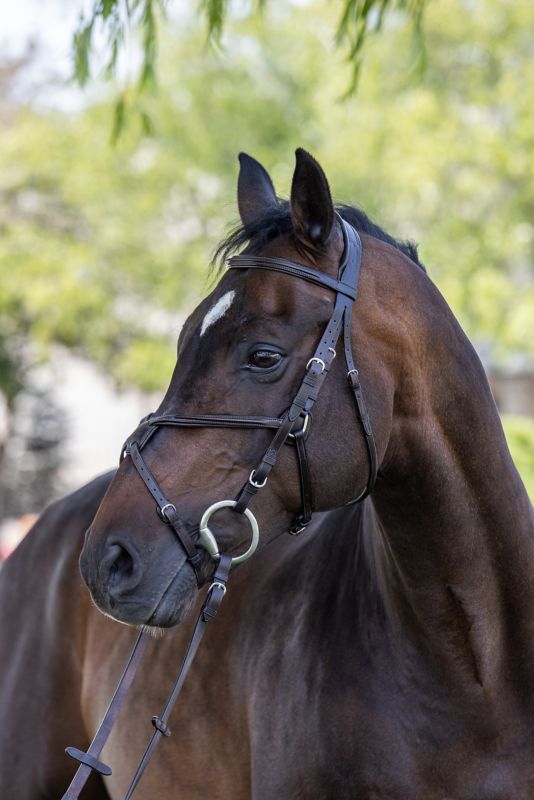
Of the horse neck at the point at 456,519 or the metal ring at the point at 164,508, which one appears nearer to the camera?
the metal ring at the point at 164,508

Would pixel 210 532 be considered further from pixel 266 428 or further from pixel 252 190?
pixel 252 190

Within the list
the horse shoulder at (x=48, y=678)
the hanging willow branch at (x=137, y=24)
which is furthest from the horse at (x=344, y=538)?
the hanging willow branch at (x=137, y=24)

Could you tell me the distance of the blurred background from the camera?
13641 millimetres

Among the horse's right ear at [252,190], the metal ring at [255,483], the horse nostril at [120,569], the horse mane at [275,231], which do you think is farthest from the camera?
the horse's right ear at [252,190]

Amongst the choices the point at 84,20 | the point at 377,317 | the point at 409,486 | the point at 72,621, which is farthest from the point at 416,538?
the point at 84,20

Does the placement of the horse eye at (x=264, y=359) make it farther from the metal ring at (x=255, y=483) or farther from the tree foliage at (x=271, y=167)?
the tree foliage at (x=271, y=167)

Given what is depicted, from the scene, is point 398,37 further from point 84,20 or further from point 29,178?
point 84,20

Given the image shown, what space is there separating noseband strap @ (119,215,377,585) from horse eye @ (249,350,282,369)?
0.09 meters

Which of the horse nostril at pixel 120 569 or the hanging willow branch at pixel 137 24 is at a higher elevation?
the hanging willow branch at pixel 137 24

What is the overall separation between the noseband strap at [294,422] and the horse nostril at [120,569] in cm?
12

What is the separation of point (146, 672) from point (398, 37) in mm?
12487

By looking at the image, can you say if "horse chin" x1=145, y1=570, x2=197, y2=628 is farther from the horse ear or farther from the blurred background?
the blurred background

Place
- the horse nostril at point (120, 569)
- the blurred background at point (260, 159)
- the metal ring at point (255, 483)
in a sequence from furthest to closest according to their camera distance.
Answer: the blurred background at point (260, 159), the metal ring at point (255, 483), the horse nostril at point (120, 569)

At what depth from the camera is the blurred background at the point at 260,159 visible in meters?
13.6
